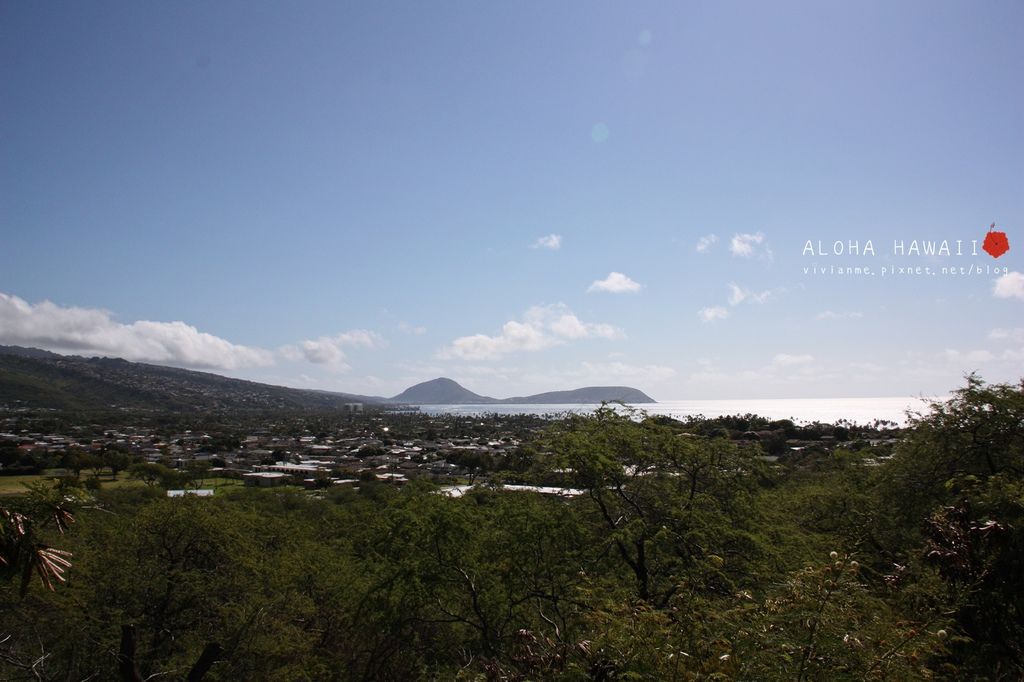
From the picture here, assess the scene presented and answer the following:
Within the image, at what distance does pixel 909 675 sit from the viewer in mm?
4285

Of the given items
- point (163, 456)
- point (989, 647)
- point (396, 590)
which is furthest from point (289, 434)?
point (989, 647)

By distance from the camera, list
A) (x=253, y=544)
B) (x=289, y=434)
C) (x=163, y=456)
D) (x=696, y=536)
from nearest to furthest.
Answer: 1. (x=696, y=536)
2. (x=253, y=544)
3. (x=163, y=456)
4. (x=289, y=434)

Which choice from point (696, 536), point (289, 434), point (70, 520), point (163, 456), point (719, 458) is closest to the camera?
point (70, 520)

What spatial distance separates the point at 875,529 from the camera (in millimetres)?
15727

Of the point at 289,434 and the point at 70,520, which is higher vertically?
the point at 70,520

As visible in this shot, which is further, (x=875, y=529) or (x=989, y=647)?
(x=875, y=529)

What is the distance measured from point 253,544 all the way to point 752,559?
1726cm

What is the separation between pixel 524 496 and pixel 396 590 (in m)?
3.85

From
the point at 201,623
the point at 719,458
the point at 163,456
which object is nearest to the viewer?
the point at 719,458

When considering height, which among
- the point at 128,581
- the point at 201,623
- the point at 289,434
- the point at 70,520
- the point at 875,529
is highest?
the point at 70,520

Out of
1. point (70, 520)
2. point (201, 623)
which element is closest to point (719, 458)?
point (70, 520)

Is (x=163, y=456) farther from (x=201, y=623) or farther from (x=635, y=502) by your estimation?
(x=635, y=502)

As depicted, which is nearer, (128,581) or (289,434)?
(128,581)

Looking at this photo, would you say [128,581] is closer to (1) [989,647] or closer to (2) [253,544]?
(2) [253,544]
